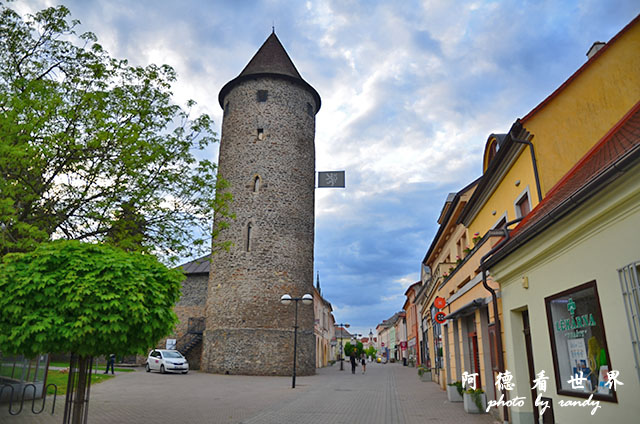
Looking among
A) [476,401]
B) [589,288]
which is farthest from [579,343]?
[476,401]

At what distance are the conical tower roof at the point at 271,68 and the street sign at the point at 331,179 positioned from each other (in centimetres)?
910

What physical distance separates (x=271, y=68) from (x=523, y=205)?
24.4m

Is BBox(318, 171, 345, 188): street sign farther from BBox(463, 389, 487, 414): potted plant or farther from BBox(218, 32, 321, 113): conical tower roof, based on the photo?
BBox(463, 389, 487, 414): potted plant

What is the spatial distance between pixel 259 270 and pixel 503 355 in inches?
775

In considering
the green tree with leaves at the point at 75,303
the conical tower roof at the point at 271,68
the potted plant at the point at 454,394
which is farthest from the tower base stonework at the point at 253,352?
the green tree with leaves at the point at 75,303

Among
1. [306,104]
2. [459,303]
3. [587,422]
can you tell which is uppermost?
[306,104]

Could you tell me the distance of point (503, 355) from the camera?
30.5ft

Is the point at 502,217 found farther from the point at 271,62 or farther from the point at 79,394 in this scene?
the point at 271,62

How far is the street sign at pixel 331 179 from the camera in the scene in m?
25.5

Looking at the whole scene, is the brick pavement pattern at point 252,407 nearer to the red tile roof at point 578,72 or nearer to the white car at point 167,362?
the red tile roof at point 578,72

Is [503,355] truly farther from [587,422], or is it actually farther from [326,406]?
[326,406]

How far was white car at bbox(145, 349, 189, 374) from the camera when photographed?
2566 centimetres

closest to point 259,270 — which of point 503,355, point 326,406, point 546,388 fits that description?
point 326,406

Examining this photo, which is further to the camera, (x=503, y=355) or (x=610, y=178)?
(x=503, y=355)
